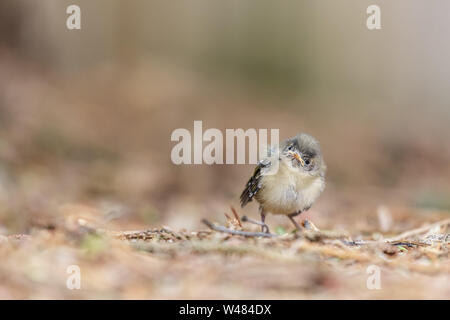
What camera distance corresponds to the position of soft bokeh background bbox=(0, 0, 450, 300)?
21.0ft

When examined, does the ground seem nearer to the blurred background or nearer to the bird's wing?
the blurred background

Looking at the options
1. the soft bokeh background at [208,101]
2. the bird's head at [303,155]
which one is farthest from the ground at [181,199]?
the bird's head at [303,155]

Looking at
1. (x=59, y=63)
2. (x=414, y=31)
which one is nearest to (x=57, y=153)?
(x=59, y=63)

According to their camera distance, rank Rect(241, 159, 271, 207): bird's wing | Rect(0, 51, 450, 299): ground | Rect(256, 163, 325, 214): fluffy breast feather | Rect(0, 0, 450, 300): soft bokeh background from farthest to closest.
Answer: Rect(0, 0, 450, 300): soft bokeh background, Rect(241, 159, 271, 207): bird's wing, Rect(256, 163, 325, 214): fluffy breast feather, Rect(0, 51, 450, 299): ground

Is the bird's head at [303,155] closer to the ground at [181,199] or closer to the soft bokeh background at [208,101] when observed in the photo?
the ground at [181,199]

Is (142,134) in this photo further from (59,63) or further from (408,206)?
(408,206)

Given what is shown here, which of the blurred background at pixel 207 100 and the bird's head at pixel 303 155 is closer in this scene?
the bird's head at pixel 303 155

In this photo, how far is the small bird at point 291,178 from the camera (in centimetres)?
407

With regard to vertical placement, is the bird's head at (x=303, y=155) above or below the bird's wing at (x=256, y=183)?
above

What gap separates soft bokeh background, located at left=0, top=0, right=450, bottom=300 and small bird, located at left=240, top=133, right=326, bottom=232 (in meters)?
1.03

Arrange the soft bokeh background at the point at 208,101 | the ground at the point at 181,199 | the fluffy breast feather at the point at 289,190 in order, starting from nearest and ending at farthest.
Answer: the ground at the point at 181,199 < the fluffy breast feather at the point at 289,190 < the soft bokeh background at the point at 208,101

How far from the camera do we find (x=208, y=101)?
12.1 meters

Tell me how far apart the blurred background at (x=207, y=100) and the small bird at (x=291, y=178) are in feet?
3.57

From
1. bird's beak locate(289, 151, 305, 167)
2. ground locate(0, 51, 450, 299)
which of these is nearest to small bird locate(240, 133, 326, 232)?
bird's beak locate(289, 151, 305, 167)
